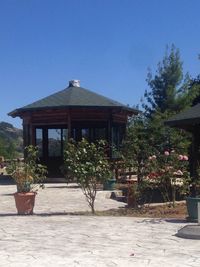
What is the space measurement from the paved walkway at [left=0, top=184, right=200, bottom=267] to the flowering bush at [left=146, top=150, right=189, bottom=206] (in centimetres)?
268

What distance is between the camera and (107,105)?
23.6 metres

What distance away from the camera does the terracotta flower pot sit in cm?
1277

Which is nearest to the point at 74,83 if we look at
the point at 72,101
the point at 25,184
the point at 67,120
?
the point at 72,101

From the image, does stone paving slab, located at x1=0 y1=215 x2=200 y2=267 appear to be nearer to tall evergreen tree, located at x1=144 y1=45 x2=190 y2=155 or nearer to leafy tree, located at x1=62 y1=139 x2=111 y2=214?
leafy tree, located at x1=62 y1=139 x2=111 y2=214

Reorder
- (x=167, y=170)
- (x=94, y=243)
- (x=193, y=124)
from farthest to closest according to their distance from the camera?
(x=167, y=170) < (x=193, y=124) < (x=94, y=243)

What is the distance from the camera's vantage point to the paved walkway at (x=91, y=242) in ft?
24.4

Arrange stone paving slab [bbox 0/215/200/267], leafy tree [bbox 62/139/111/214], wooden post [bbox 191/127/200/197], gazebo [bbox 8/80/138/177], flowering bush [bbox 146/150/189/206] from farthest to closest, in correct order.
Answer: gazebo [bbox 8/80/138/177], flowering bush [bbox 146/150/189/206], wooden post [bbox 191/127/200/197], leafy tree [bbox 62/139/111/214], stone paving slab [bbox 0/215/200/267]

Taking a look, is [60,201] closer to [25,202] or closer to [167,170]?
[25,202]

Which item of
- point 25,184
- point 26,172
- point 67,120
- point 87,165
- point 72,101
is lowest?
point 25,184

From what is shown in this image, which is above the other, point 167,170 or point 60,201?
Result: point 167,170

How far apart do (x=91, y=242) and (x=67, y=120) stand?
1512 centimetres

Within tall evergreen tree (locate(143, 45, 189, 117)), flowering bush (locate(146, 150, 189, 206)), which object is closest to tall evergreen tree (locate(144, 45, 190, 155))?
tall evergreen tree (locate(143, 45, 189, 117))

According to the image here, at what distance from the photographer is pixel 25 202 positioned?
1280 cm

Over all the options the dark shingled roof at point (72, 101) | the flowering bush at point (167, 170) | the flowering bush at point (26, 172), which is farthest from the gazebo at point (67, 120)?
the flowering bush at point (26, 172)
